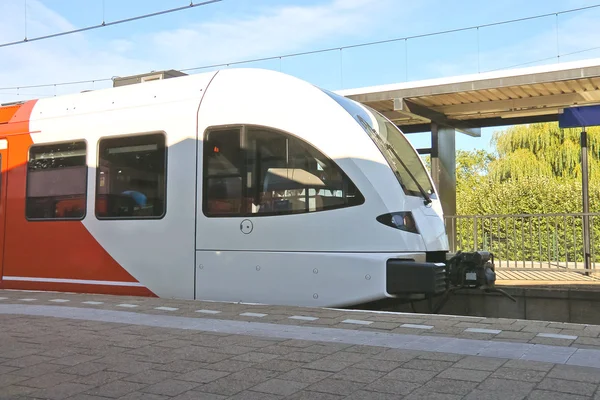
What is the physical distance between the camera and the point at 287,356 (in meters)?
4.25

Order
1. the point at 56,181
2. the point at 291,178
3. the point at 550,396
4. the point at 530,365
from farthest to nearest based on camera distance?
the point at 56,181 < the point at 291,178 < the point at 530,365 < the point at 550,396

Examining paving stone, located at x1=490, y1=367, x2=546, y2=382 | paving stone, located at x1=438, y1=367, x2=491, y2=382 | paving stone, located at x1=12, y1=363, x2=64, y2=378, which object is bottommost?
paving stone, located at x1=12, y1=363, x2=64, y2=378

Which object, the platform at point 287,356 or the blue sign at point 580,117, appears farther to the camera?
the blue sign at point 580,117

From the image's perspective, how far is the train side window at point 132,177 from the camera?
24.4 feet

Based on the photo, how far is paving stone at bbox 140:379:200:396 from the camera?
3.44 m

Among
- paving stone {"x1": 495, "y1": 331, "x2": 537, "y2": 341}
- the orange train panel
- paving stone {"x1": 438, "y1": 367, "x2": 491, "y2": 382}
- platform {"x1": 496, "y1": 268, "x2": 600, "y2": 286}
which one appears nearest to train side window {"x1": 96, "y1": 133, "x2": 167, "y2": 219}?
the orange train panel

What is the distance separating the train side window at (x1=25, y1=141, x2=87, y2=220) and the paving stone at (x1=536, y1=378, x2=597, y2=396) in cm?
643

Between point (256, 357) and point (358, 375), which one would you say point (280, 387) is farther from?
point (256, 357)

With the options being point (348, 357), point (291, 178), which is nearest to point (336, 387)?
point (348, 357)

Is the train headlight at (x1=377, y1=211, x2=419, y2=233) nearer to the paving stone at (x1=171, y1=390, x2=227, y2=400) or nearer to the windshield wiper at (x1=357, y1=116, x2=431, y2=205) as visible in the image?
the windshield wiper at (x1=357, y1=116, x2=431, y2=205)

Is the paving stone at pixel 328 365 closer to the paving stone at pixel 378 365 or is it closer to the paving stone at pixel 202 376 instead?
the paving stone at pixel 378 365

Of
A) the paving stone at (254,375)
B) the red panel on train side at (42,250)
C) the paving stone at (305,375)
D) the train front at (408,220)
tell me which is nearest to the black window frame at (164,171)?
the red panel on train side at (42,250)

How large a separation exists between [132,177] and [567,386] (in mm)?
5846

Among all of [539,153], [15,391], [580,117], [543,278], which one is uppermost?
[539,153]
